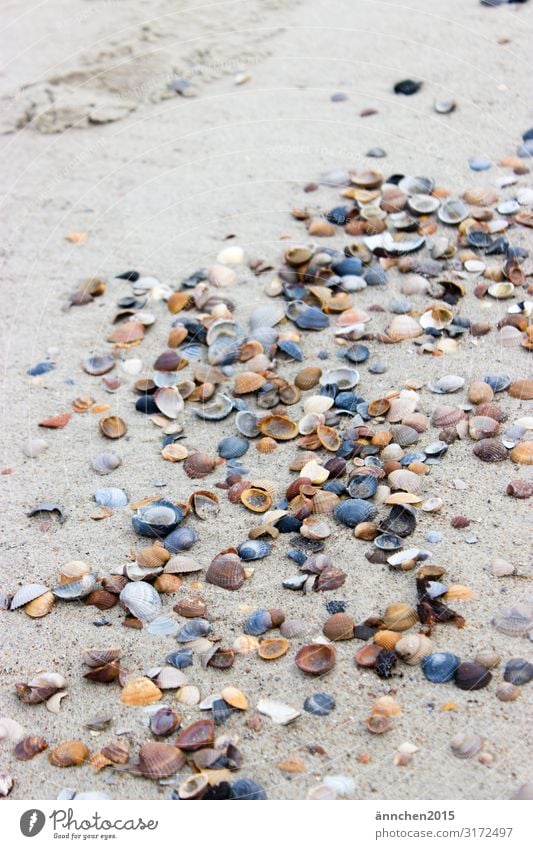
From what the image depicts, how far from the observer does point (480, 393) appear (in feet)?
12.4

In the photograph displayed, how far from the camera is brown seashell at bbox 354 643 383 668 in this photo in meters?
2.82

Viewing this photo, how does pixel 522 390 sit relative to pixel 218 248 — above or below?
below

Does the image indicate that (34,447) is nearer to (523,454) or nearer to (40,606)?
(40,606)

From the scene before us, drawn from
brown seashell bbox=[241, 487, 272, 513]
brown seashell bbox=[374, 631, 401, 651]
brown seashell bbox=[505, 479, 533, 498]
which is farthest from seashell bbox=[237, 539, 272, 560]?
brown seashell bbox=[505, 479, 533, 498]

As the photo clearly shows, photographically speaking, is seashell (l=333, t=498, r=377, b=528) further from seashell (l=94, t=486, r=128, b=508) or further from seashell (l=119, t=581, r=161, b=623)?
seashell (l=94, t=486, r=128, b=508)

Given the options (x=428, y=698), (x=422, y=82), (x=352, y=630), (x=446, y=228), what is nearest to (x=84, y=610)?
(x=352, y=630)

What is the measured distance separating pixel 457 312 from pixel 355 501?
4.56 feet

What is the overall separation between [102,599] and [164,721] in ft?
1.90

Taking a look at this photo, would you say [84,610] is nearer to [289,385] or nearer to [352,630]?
[352,630]

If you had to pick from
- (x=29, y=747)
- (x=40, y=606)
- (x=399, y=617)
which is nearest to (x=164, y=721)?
(x=29, y=747)

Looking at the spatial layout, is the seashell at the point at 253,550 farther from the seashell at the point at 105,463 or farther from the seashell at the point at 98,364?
the seashell at the point at 98,364

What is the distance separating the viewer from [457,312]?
4332 millimetres

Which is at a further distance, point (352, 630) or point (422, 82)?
point (422, 82)
